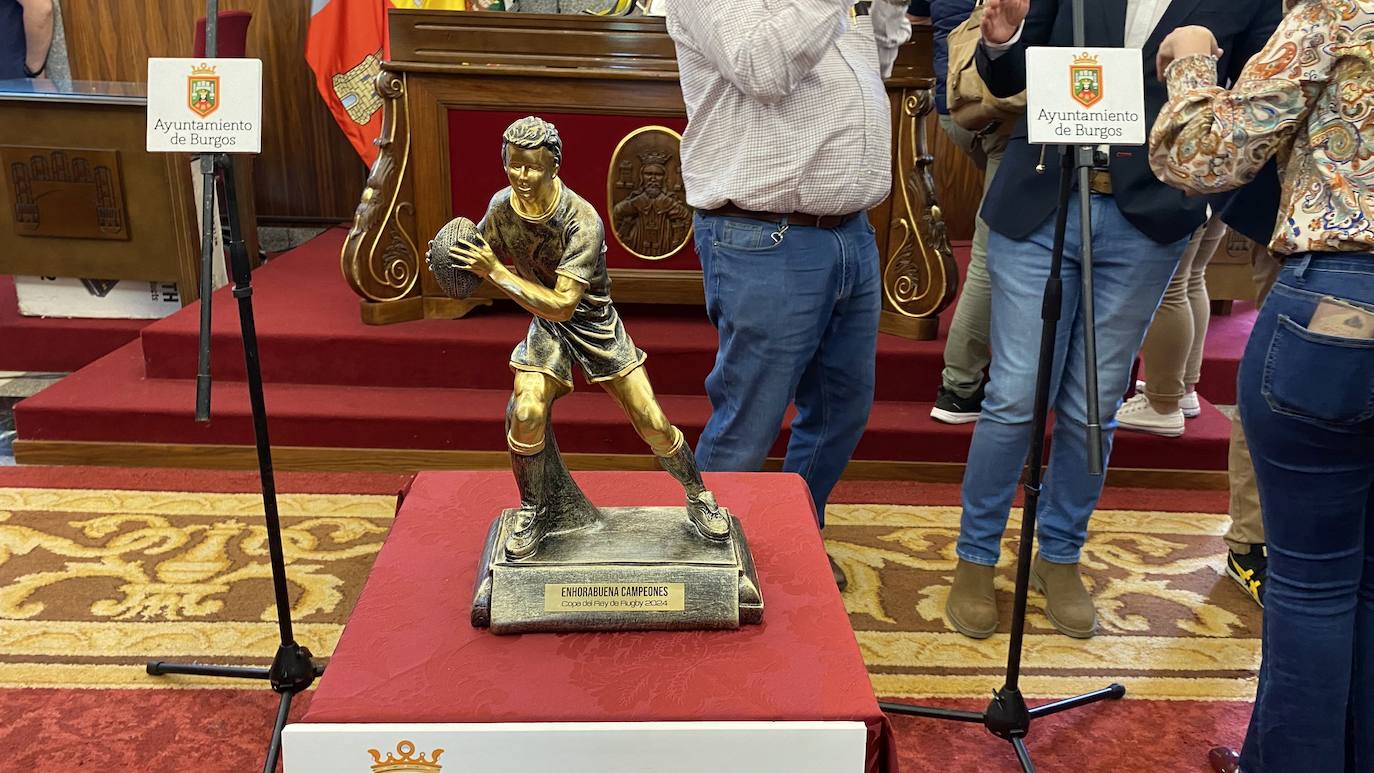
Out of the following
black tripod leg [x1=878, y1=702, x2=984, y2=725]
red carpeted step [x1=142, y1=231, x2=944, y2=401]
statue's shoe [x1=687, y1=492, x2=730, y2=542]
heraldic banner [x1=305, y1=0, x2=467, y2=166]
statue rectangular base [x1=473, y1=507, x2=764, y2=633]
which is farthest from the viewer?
heraldic banner [x1=305, y1=0, x2=467, y2=166]

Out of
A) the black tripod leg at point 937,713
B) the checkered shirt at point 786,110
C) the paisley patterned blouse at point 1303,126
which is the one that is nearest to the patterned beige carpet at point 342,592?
the black tripod leg at point 937,713

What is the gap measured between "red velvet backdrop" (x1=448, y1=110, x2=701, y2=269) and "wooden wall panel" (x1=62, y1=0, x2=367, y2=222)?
2015 mm

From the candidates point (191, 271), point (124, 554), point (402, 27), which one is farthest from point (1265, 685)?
point (191, 271)

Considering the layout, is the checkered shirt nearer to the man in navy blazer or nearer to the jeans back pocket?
the man in navy blazer

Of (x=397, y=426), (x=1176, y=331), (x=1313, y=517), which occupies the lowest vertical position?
(x=397, y=426)

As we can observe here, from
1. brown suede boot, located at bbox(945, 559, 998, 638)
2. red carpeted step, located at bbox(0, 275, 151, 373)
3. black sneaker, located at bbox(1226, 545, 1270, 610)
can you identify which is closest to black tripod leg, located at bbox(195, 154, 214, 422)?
brown suede boot, located at bbox(945, 559, 998, 638)

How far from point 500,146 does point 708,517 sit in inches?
77.8

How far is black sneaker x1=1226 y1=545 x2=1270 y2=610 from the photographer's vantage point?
2.51 meters

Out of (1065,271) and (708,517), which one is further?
(1065,271)

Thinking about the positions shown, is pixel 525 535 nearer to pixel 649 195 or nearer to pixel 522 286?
pixel 522 286

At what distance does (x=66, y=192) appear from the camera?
12.7 feet

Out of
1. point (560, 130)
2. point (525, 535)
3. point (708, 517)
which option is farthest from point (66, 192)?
point (708, 517)

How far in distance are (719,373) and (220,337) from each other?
1903 mm

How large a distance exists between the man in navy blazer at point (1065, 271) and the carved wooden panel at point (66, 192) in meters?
A: 3.24
